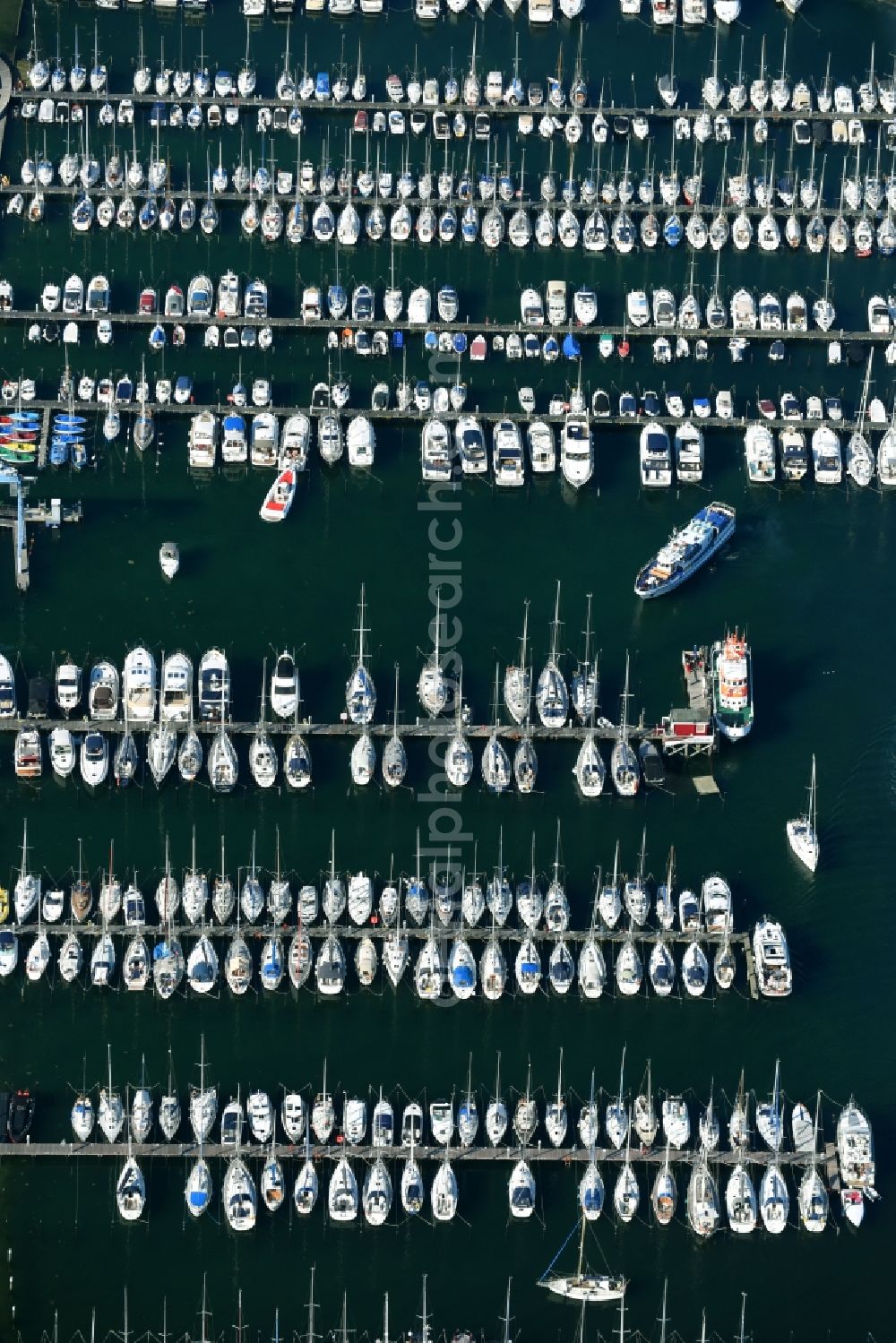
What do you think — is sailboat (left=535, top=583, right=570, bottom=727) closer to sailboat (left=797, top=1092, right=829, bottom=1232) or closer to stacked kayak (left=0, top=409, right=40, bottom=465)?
sailboat (left=797, top=1092, right=829, bottom=1232)

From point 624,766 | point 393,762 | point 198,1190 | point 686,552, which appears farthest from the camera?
point 686,552

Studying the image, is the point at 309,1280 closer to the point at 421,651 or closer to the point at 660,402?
the point at 421,651

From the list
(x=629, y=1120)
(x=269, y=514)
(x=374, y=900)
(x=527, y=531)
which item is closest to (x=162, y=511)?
(x=269, y=514)

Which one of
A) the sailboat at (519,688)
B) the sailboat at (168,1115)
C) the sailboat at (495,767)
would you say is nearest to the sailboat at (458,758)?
the sailboat at (495,767)

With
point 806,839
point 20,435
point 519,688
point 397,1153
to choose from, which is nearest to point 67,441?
point 20,435

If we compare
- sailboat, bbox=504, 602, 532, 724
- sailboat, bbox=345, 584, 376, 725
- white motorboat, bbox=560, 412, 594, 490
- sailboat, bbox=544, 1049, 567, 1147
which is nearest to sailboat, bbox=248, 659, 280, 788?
sailboat, bbox=345, 584, 376, 725

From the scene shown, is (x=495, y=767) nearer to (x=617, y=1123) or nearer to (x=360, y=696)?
(x=360, y=696)
